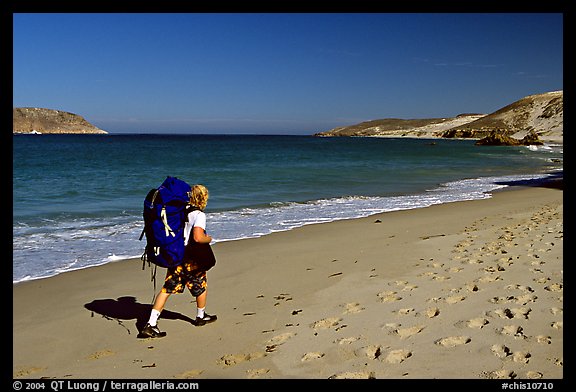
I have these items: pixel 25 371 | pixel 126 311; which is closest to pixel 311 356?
pixel 25 371

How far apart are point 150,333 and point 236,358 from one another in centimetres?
114

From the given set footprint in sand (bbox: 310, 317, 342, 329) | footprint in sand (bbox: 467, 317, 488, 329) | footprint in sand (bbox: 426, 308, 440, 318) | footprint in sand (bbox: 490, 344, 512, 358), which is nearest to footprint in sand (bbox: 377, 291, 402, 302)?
Answer: footprint in sand (bbox: 426, 308, 440, 318)

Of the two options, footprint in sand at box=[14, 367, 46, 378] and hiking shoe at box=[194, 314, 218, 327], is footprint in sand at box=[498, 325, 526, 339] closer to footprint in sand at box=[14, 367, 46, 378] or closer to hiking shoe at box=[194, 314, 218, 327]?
hiking shoe at box=[194, 314, 218, 327]

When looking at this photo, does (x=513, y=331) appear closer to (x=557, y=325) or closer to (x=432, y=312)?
(x=557, y=325)

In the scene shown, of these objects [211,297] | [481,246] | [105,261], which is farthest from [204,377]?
[481,246]

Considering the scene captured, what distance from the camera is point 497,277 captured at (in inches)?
225

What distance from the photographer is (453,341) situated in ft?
13.1

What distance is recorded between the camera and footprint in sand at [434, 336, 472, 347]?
13.0ft

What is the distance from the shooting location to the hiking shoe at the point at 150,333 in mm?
4777

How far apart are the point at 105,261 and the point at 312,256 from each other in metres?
3.56

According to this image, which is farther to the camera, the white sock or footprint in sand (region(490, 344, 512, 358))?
the white sock

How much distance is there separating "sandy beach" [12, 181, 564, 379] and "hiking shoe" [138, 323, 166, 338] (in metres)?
0.07

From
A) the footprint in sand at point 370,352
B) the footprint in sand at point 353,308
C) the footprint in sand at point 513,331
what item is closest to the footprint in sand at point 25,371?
the footprint in sand at point 370,352

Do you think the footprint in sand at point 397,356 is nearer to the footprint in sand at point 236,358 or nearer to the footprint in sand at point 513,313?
the footprint in sand at point 236,358
